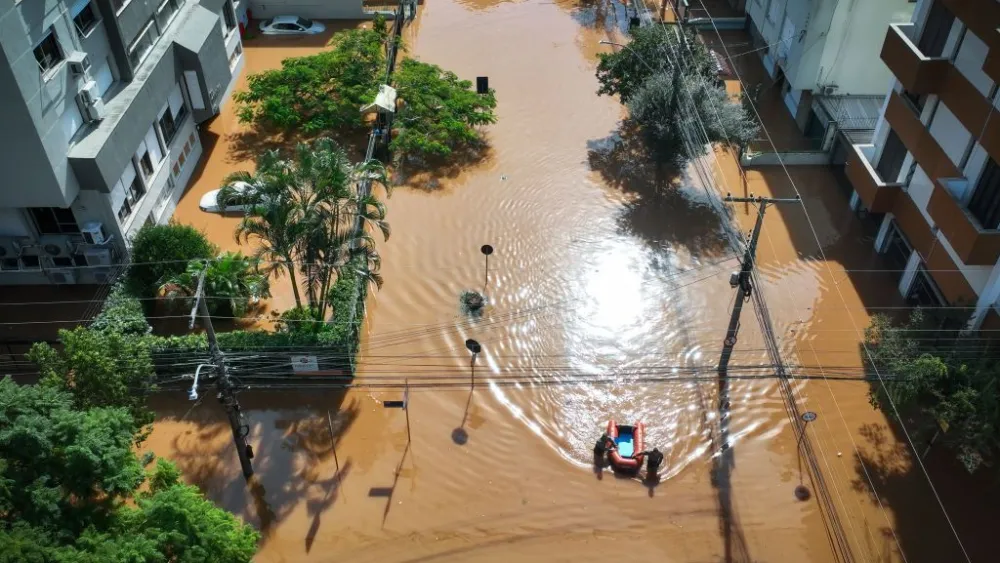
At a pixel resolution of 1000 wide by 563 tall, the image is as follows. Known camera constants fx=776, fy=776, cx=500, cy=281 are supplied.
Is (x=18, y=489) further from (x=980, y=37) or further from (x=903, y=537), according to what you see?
(x=980, y=37)

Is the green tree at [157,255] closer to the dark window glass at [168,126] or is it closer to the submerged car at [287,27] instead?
the dark window glass at [168,126]

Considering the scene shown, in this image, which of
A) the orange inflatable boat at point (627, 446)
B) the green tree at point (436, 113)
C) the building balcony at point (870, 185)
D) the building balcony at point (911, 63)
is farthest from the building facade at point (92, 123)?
the building balcony at point (911, 63)

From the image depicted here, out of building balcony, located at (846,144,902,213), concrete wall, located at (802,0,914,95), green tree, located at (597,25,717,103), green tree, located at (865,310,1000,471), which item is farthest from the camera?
green tree, located at (597,25,717,103)

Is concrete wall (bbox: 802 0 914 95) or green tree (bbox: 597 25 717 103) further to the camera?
green tree (bbox: 597 25 717 103)

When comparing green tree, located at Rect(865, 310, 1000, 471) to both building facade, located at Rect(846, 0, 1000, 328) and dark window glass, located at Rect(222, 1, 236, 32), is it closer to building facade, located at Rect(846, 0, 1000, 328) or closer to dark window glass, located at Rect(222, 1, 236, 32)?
building facade, located at Rect(846, 0, 1000, 328)

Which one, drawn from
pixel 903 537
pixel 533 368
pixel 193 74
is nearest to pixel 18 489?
pixel 533 368

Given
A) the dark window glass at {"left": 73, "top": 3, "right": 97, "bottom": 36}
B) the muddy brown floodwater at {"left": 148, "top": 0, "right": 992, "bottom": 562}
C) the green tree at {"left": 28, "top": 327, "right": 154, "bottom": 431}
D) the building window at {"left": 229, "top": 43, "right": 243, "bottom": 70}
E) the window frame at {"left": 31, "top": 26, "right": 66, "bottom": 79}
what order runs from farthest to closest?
1. the building window at {"left": 229, "top": 43, "right": 243, "bottom": 70}
2. the dark window glass at {"left": 73, "top": 3, "right": 97, "bottom": 36}
3. the window frame at {"left": 31, "top": 26, "right": 66, "bottom": 79}
4. the muddy brown floodwater at {"left": 148, "top": 0, "right": 992, "bottom": 562}
5. the green tree at {"left": 28, "top": 327, "right": 154, "bottom": 431}

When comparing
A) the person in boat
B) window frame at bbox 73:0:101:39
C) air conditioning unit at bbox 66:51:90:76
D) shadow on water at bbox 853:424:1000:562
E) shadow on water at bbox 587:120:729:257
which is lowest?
shadow on water at bbox 853:424:1000:562

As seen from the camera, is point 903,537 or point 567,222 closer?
point 903,537

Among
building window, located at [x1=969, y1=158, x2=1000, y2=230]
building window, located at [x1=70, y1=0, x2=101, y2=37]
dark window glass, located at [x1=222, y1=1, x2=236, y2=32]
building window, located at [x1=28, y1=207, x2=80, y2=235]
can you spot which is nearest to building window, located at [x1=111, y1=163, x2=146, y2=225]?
building window, located at [x1=28, y1=207, x2=80, y2=235]
